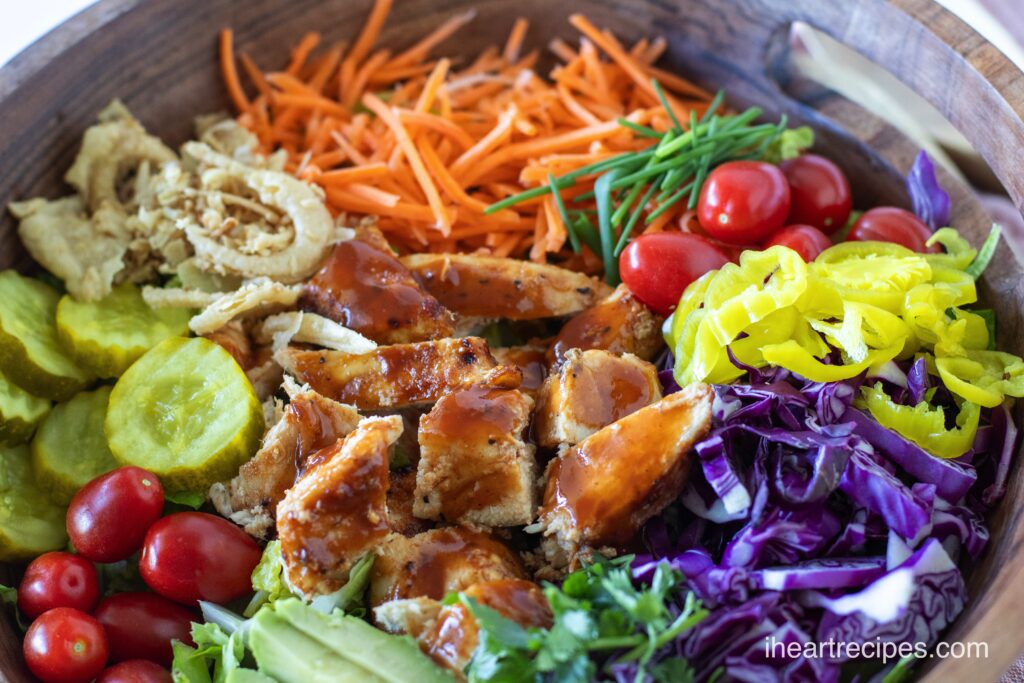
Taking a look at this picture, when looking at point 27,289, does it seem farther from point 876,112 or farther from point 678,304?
point 876,112

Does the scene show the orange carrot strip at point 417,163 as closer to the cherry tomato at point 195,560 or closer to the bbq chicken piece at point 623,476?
the bbq chicken piece at point 623,476

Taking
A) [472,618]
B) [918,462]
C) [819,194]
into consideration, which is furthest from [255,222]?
[918,462]

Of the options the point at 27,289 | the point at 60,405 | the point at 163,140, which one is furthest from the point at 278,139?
the point at 60,405

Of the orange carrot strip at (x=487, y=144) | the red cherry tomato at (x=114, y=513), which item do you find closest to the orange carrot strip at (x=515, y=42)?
the orange carrot strip at (x=487, y=144)

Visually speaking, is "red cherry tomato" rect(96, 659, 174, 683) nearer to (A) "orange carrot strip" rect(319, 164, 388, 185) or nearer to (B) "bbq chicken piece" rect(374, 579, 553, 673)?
(B) "bbq chicken piece" rect(374, 579, 553, 673)

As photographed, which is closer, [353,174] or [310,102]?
[353,174]

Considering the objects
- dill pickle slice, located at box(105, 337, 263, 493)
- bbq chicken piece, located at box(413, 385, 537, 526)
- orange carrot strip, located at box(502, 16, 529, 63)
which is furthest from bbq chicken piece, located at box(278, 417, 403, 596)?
orange carrot strip, located at box(502, 16, 529, 63)

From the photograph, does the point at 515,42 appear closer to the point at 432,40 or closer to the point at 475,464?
the point at 432,40
